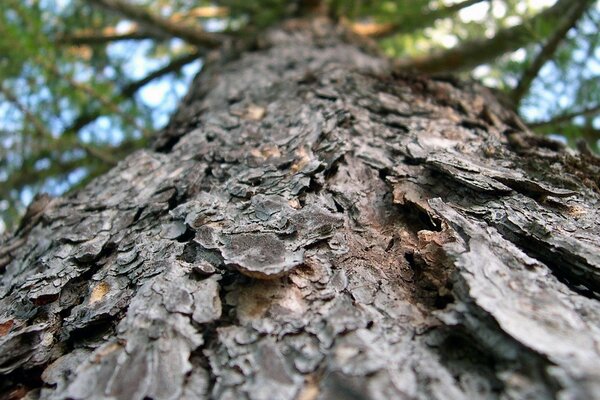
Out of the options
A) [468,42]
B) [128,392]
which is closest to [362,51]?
[468,42]

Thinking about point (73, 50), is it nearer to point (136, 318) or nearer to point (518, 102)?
point (518, 102)

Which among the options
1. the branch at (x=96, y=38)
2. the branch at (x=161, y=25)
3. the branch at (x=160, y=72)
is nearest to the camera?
the branch at (x=161, y=25)

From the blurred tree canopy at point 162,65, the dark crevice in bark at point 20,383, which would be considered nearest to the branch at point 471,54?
the blurred tree canopy at point 162,65

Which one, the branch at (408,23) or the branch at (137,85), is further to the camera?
the branch at (137,85)

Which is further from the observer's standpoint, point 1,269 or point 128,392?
point 1,269

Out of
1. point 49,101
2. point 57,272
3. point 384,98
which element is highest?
point 384,98

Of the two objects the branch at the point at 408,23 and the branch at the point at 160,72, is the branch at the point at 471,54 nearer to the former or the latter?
the branch at the point at 408,23
